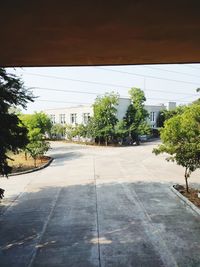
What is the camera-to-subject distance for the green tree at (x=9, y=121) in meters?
8.63

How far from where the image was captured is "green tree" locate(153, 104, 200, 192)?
1216 centimetres

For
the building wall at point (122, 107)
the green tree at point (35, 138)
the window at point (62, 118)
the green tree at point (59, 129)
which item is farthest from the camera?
the window at point (62, 118)

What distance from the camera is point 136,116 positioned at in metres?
39.7

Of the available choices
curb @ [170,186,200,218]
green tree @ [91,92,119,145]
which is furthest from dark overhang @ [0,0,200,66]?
green tree @ [91,92,119,145]

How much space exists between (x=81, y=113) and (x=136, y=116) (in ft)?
31.1

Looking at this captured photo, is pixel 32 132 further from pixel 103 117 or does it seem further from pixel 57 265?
pixel 57 265

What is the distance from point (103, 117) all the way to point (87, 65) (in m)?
30.8

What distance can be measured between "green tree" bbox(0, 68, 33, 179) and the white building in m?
31.3

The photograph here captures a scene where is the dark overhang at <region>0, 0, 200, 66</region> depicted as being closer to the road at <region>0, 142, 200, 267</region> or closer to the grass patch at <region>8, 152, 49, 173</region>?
the road at <region>0, 142, 200, 267</region>

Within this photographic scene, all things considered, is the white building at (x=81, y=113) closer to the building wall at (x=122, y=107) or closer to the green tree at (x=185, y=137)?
the building wall at (x=122, y=107)

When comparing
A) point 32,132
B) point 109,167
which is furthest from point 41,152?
point 109,167

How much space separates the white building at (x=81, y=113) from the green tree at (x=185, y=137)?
89.3ft

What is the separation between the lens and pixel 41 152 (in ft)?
76.4

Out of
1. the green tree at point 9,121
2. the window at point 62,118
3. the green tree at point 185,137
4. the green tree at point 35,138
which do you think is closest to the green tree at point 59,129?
the window at point 62,118
